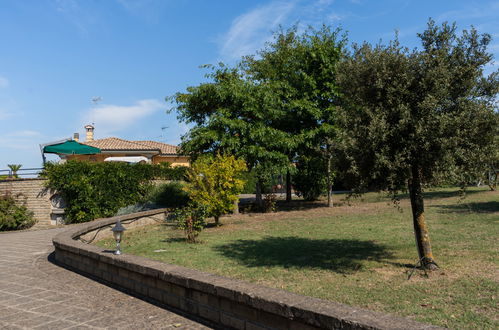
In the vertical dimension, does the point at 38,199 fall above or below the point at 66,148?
below

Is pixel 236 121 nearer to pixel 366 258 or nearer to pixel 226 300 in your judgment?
pixel 366 258

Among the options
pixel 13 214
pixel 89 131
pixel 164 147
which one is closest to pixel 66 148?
pixel 13 214

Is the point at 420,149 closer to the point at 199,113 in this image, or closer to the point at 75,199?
the point at 199,113

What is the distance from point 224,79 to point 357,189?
1142cm

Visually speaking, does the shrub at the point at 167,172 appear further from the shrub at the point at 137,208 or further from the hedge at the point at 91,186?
the shrub at the point at 137,208

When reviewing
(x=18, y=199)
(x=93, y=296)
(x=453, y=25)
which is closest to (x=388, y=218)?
(x=453, y=25)

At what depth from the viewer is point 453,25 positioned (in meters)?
6.23

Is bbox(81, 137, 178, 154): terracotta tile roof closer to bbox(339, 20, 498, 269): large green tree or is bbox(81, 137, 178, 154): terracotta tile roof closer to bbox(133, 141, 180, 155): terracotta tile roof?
bbox(133, 141, 180, 155): terracotta tile roof

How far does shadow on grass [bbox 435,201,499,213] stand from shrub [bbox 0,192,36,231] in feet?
55.4

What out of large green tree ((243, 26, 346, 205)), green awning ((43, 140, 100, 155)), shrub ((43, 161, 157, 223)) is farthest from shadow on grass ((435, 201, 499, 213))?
green awning ((43, 140, 100, 155))

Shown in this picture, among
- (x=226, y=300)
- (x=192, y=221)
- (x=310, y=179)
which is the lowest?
(x=226, y=300)

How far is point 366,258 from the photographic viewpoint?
291 inches

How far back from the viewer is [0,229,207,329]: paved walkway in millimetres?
4707

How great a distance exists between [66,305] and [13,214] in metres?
13.1
